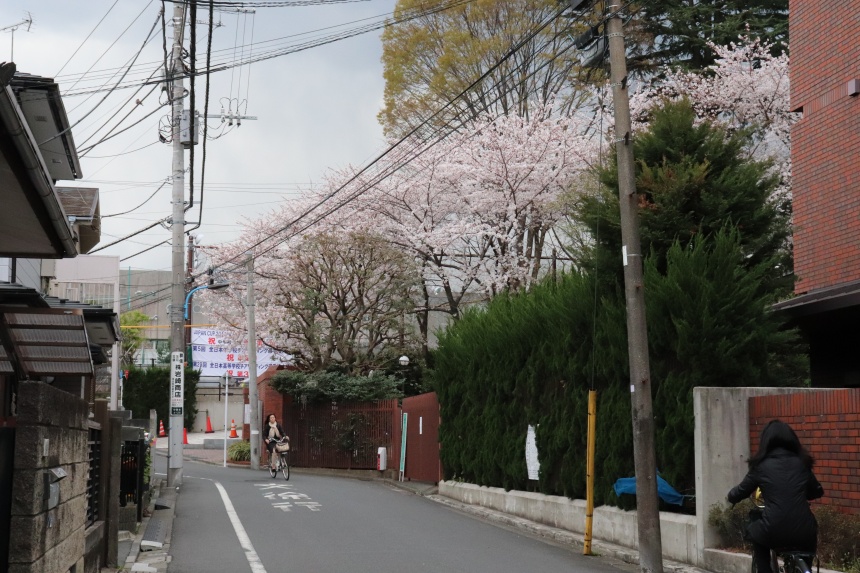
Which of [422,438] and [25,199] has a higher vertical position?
[25,199]

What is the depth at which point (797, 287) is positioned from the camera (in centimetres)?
1738

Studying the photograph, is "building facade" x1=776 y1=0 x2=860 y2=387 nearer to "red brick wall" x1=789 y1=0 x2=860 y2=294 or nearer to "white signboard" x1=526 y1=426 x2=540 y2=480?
"red brick wall" x1=789 y1=0 x2=860 y2=294

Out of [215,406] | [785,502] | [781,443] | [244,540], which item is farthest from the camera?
[215,406]

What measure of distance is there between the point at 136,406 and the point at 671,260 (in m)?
46.5

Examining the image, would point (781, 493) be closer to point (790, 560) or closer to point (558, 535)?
point (790, 560)

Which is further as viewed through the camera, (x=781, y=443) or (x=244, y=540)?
(x=244, y=540)

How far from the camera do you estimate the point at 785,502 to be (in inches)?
305

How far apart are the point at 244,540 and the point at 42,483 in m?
7.61

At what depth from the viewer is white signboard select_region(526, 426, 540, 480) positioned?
17609mm

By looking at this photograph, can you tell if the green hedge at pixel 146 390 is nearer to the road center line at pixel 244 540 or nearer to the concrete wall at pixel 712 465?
the road center line at pixel 244 540

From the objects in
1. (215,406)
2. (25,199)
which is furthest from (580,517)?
(215,406)

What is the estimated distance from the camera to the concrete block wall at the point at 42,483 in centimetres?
691

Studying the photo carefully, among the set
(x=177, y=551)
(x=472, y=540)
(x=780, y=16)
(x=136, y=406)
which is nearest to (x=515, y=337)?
(x=472, y=540)

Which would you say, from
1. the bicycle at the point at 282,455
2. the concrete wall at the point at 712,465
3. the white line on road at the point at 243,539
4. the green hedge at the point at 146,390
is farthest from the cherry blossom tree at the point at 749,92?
the green hedge at the point at 146,390
